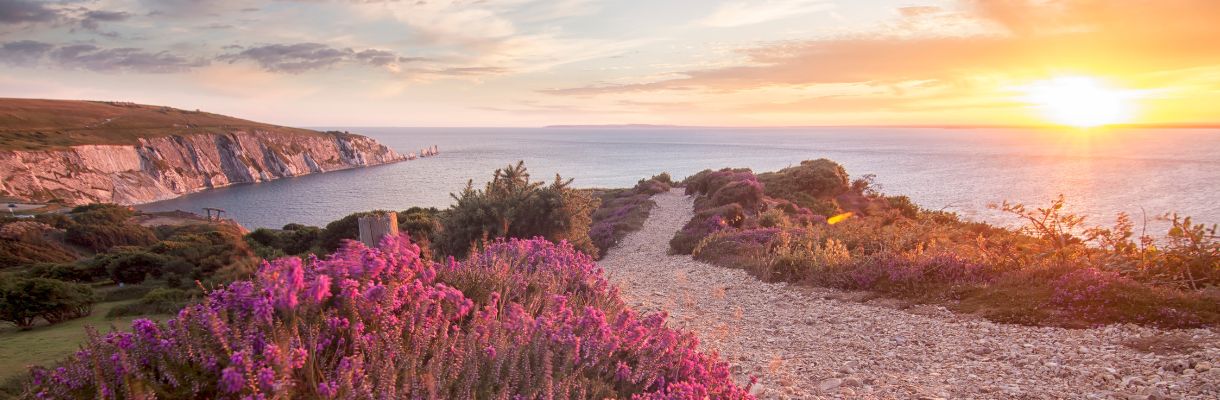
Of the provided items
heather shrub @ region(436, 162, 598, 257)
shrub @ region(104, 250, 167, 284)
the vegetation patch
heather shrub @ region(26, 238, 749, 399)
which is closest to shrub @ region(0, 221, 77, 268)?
shrub @ region(104, 250, 167, 284)

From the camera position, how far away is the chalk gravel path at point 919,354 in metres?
5.29

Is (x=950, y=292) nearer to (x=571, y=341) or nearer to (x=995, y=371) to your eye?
(x=995, y=371)

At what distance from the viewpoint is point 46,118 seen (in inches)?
3600

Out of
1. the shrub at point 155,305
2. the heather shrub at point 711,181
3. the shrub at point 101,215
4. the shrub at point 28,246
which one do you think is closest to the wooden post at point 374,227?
the shrub at point 155,305

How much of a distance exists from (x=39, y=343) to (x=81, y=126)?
378ft

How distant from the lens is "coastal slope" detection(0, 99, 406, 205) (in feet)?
Result: 206

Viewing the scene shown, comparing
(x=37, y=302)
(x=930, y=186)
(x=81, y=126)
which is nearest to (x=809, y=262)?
(x=37, y=302)

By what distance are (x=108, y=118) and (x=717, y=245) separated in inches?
5106

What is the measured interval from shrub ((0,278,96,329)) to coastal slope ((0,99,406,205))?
6000 centimetres

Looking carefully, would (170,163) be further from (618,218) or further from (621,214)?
(618,218)

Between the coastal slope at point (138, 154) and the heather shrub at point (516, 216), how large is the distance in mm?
58975

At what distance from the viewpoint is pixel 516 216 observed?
18281 mm

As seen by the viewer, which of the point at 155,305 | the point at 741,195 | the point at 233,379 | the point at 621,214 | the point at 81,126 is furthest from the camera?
the point at 81,126

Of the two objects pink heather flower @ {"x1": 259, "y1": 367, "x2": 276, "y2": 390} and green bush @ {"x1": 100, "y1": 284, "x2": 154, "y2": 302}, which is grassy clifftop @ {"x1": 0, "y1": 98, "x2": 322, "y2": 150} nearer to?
green bush @ {"x1": 100, "y1": 284, "x2": 154, "y2": 302}
